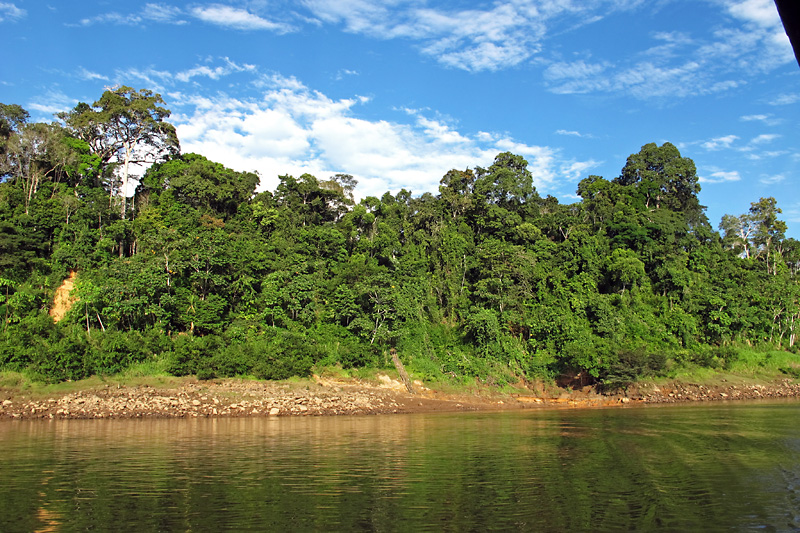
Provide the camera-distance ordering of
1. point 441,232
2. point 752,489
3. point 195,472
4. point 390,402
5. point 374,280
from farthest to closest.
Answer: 1. point 441,232
2. point 374,280
3. point 390,402
4. point 195,472
5. point 752,489

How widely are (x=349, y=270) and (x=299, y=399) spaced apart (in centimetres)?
1403

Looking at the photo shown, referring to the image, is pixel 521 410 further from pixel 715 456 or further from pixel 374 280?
pixel 715 456

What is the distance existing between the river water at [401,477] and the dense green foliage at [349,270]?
1113 cm

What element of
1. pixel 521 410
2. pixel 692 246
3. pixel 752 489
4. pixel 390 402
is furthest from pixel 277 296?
pixel 692 246

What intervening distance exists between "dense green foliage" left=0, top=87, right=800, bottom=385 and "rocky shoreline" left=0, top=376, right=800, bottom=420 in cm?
165

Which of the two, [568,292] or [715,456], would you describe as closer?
[715,456]

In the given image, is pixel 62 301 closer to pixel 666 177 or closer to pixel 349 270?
pixel 349 270

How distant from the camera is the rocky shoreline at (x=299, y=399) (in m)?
27.2

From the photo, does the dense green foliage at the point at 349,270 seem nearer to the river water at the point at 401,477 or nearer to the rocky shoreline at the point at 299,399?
the rocky shoreline at the point at 299,399

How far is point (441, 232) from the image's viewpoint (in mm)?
48750

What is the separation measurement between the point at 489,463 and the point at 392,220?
38.2 m

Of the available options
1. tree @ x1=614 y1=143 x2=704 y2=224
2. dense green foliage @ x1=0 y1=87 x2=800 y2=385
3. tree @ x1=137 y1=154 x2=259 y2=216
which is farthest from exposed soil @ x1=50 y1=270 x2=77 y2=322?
tree @ x1=614 y1=143 x2=704 y2=224

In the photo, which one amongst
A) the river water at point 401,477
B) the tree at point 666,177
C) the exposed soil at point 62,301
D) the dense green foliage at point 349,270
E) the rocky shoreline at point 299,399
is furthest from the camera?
the tree at point 666,177

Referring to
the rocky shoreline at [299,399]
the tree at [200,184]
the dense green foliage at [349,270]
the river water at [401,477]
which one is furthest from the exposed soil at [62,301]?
the river water at [401,477]
